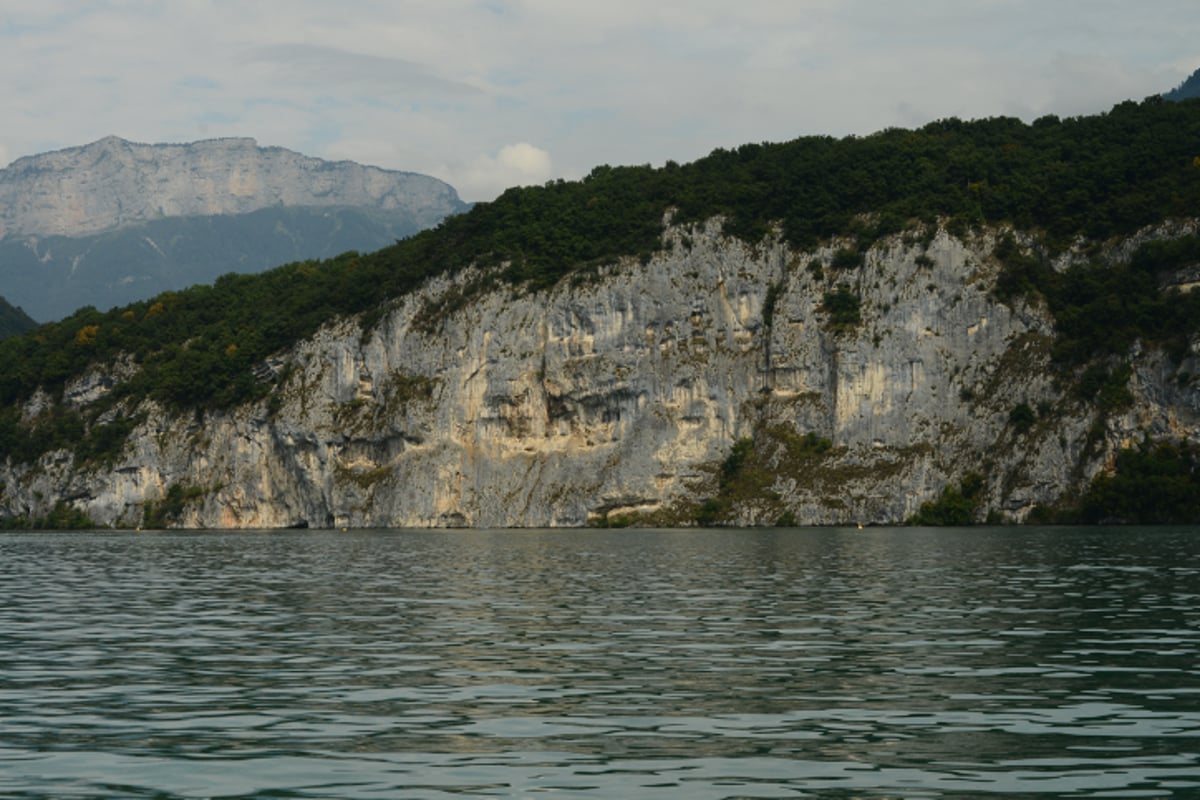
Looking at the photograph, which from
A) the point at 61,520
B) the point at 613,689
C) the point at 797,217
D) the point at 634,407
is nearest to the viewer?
the point at 613,689

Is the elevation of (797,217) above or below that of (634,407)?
above

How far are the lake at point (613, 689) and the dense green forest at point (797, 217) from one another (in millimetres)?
106957

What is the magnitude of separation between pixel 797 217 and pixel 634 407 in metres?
31.8

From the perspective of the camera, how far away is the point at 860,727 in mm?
22344

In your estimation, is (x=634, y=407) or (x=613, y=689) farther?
(x=634, y=407)

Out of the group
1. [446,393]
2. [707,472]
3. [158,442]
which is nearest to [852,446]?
[707,472]

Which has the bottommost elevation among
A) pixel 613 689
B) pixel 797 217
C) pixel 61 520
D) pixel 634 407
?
pixel 61 520

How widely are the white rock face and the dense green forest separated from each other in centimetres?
378

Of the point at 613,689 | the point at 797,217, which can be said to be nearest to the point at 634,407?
the point at 797,217

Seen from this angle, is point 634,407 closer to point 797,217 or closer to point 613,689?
point 797,217

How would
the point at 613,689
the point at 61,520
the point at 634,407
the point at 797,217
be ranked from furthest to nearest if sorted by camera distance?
1. the point at 61,520
2. the point at 797,217
3. the point at 634,407
4. the point at 613,689

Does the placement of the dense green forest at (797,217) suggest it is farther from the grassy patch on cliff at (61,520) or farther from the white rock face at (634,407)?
the grassy patch on cliff at (61,520)

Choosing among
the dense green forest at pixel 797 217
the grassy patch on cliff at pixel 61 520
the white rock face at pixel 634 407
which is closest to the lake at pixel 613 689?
the white rock face at pixel 634 407

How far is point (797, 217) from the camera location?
171 metres
